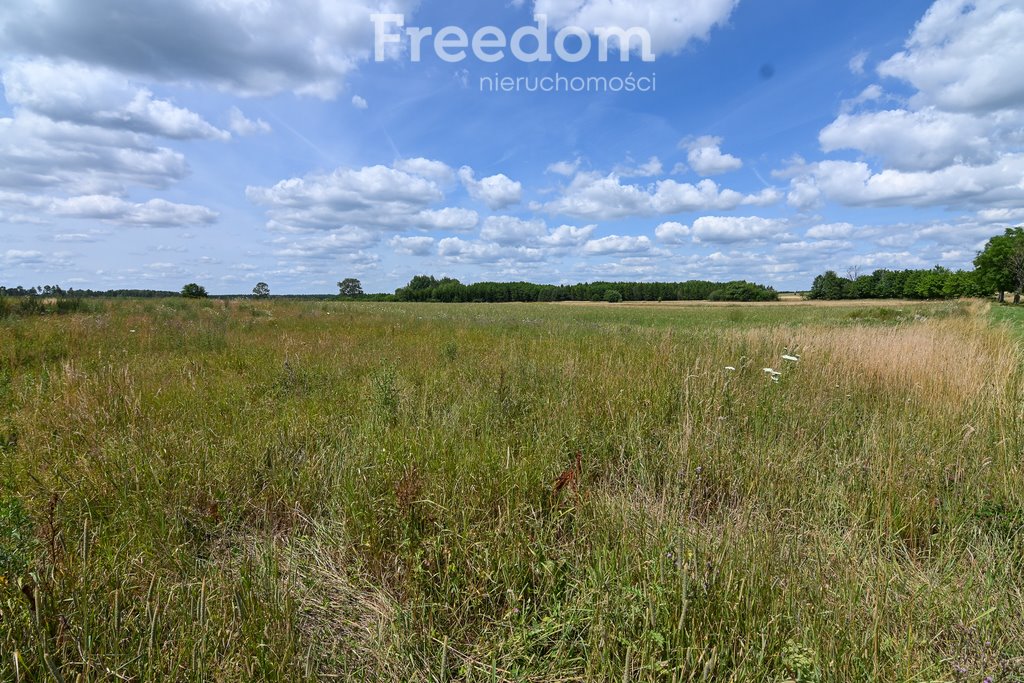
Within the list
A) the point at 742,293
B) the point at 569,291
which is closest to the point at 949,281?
the point at 742,293

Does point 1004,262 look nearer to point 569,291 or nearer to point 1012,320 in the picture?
point 1012,320

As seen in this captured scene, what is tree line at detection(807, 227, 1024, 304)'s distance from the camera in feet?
213

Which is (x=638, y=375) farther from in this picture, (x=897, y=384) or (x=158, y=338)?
(x=158, y=338)

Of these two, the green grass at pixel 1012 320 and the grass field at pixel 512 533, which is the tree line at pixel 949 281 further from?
the grass field at pixel 512 533

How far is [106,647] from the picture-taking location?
1.53m

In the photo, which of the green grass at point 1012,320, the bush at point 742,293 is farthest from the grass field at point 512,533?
the bush at point 742,293

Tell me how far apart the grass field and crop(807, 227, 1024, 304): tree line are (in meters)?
95.0

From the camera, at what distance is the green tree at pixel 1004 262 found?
6353cm

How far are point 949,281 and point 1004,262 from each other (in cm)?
2396

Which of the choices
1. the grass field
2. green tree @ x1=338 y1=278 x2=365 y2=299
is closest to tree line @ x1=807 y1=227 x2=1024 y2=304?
the grass field

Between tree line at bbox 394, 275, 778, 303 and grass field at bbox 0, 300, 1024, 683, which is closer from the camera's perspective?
grass field at bbox 0, 300, 1024, 683

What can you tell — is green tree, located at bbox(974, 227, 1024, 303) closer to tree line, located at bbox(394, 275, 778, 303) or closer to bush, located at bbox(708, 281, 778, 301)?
bush, located at bbox(708, 281, 778, 301)

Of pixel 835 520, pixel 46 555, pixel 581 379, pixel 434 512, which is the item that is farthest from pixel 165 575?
pixel 581 379

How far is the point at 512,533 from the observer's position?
86.6 inches
